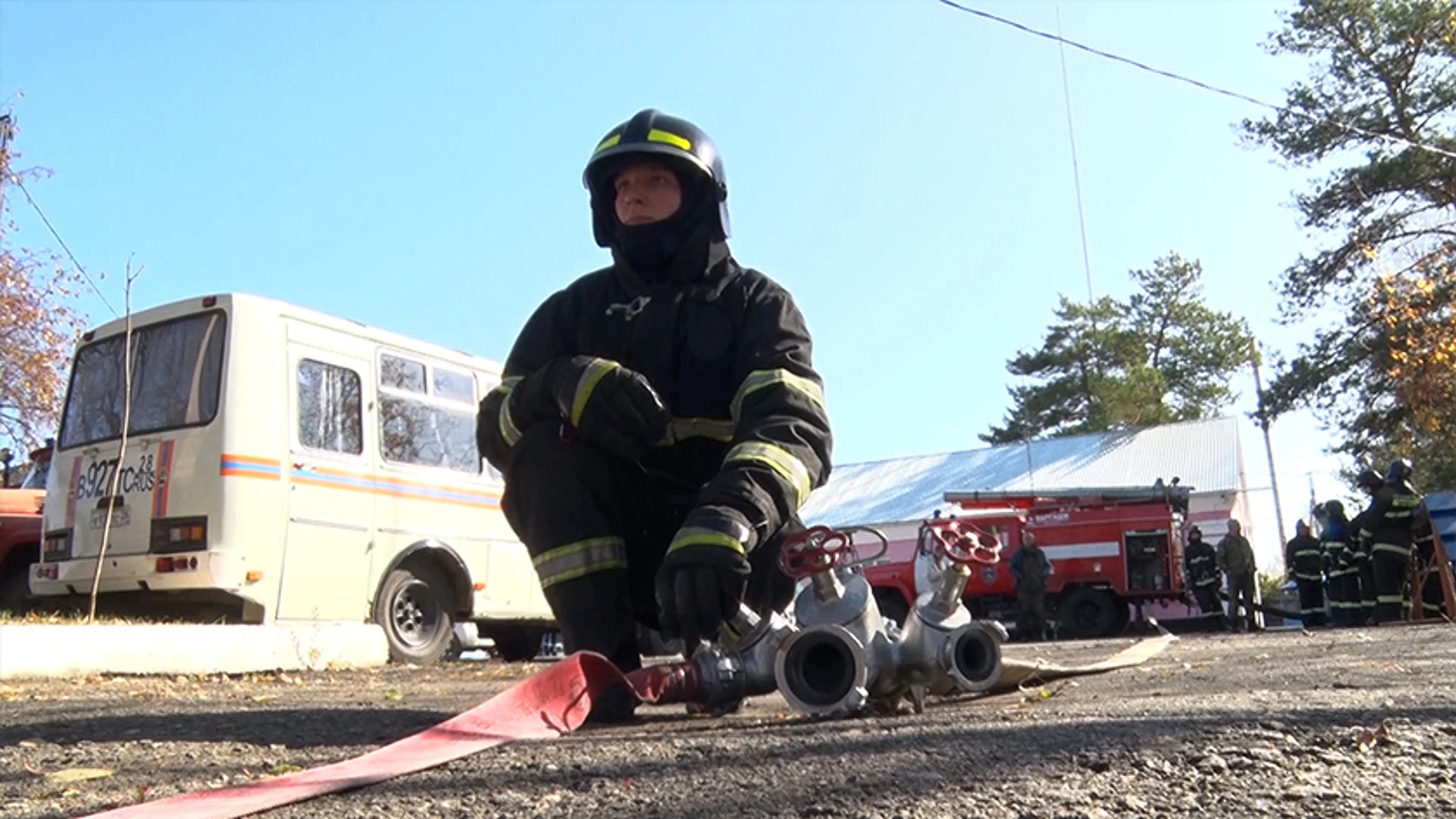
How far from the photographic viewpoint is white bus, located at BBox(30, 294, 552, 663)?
8188 mm

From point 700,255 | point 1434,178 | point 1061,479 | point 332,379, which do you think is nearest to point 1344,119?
point 1434,178

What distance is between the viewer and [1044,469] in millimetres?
33656

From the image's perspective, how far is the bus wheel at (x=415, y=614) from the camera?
9180 millimetres

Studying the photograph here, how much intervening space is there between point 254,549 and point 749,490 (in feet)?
21.4

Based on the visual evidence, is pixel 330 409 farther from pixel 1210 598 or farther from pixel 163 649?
pixel 1210 598

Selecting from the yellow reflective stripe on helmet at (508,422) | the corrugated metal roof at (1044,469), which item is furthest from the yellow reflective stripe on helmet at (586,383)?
the corrugated metal roof at (1044,469)

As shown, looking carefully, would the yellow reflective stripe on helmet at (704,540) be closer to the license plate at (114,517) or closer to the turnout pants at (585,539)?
the turnout pants at (585,539)

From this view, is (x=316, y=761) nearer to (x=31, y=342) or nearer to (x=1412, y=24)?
(x=31, y=342)

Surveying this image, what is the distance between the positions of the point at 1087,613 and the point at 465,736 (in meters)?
18.7

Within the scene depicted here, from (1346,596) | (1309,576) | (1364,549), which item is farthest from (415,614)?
(1309,576)

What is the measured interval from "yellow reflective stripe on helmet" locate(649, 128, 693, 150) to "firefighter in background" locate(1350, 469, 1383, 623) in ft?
39.4

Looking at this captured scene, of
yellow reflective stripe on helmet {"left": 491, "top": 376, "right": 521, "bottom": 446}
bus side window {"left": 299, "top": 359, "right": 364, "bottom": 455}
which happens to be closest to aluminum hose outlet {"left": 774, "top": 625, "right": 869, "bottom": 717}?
yellow reflective stripe on helmet {"left": 491, "top": 376, "right": 521, "bottom": 446}

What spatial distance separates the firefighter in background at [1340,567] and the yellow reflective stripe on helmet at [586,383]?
13683mm

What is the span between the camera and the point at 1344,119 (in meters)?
24.3
